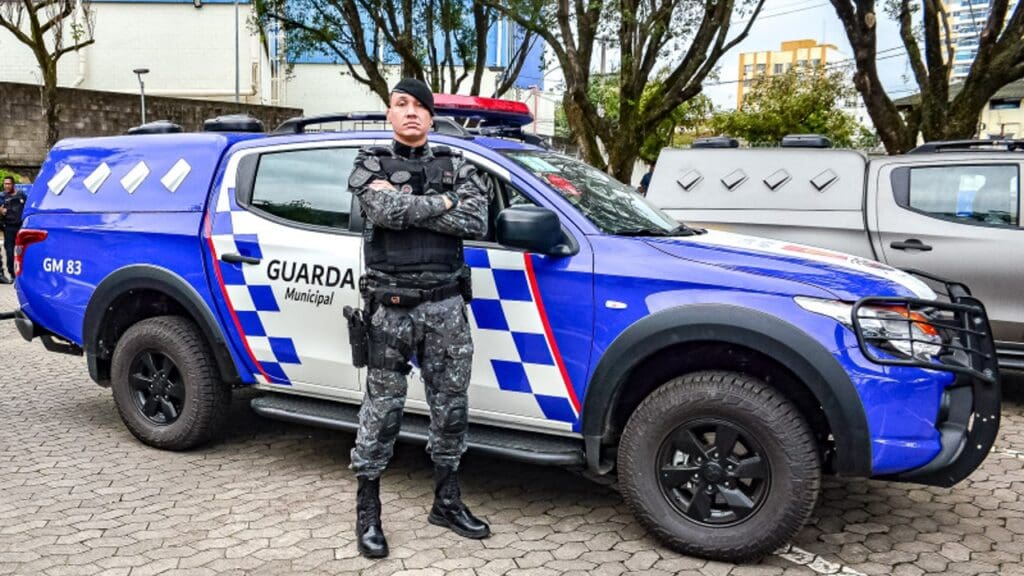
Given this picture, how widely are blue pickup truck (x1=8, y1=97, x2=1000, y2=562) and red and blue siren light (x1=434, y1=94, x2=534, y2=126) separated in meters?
1.39

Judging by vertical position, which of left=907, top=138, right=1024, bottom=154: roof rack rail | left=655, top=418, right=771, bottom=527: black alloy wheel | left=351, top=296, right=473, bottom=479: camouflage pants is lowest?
left=655, top=418, right=771, bottom=527: black alloy wheel

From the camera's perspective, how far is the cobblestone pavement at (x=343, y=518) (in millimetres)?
3551

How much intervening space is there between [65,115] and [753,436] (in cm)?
2390

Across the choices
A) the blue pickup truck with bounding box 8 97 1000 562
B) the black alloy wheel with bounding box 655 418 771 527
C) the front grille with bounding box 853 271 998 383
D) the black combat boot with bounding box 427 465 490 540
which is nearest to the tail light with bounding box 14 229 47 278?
the blue pickup truck with bounding box 8 97 1000 562

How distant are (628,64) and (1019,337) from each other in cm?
889

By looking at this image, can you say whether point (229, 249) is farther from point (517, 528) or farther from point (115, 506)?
point (517, 528)

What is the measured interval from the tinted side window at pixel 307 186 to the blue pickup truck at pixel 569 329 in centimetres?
1

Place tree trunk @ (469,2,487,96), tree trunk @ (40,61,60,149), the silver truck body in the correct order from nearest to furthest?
the silver truck body, tree trunk @ (469,2,487,96), tree trunk @ (40,61,60,149)

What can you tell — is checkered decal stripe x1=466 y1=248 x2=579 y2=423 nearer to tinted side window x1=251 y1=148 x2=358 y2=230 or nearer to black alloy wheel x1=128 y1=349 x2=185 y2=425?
tinted side window x1=251 y1=148 x2=358 y2=230

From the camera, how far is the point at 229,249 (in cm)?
457

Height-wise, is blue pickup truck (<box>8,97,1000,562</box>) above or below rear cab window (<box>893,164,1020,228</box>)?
below

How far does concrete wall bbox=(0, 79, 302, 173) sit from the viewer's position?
22391 mm

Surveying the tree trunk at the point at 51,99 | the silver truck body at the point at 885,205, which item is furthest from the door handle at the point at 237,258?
the tree trunk at the point at 51,99

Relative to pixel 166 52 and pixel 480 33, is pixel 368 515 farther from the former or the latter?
pixel 166 52
